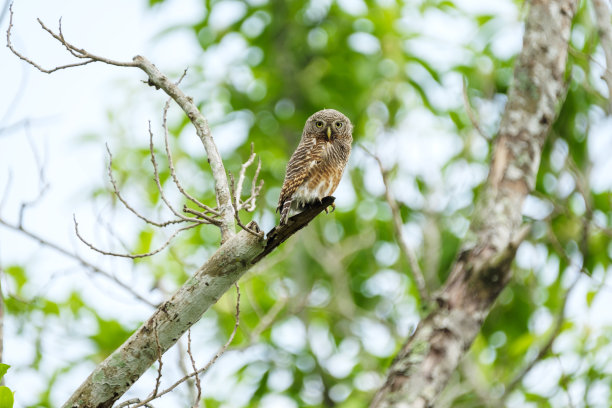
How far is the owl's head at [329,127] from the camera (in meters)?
4.86

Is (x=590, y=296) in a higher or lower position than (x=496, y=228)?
lower

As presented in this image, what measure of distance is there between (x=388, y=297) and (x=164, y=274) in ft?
7.89

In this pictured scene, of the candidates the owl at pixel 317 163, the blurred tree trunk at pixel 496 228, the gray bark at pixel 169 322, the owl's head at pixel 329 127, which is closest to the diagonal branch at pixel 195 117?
the gray bark at pixel 169 322

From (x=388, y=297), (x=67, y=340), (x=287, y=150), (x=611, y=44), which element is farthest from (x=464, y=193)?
(x=67, y=340)

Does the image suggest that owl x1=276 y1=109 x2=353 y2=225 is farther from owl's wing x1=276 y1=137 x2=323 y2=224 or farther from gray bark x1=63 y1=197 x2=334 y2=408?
gray bark x1=63 y1=197 x2=334 y2=408

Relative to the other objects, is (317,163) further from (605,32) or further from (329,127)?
(605,32)

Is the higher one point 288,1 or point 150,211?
point 288,1

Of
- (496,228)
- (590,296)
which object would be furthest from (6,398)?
(590,296)

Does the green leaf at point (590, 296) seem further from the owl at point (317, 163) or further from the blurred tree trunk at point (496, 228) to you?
the owl at point (317, 163)

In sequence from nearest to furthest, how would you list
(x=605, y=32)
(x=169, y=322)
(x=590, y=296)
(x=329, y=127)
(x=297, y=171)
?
(x=169, y=322) → (x=297, y=171) → (x=605, y=32) → (x=329, y=127) → (x=590, y=296)

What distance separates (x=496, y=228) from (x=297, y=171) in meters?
1.59

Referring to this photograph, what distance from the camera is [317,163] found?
14.8 ft

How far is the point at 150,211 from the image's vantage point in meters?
7.07

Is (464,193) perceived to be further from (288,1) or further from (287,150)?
(288,1)
